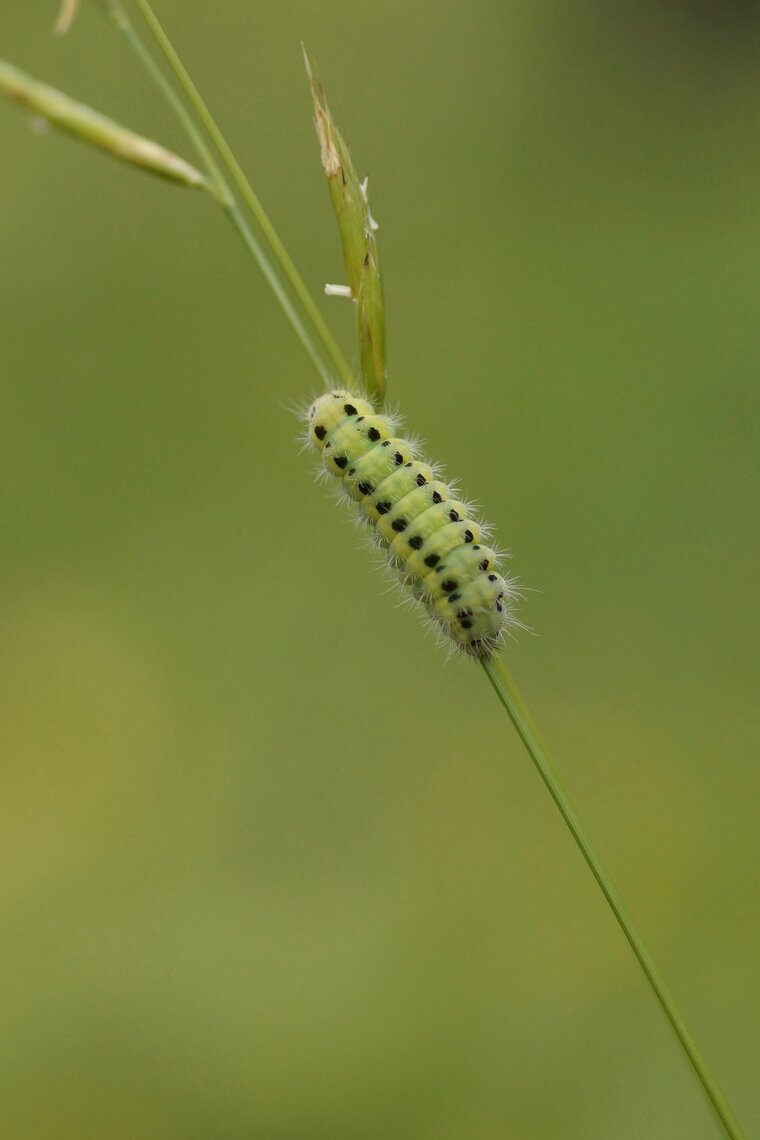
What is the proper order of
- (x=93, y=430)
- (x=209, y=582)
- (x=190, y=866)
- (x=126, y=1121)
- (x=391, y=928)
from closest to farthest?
(x=126, y=1121) → (x=391, y=928) → (x=190, y=866) → (x=209, y=582) → (x=93, y=430)

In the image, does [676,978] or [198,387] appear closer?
[676,978]

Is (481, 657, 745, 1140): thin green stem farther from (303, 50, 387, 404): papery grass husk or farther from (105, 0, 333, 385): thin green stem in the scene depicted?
(105, 0, 333, 385): thin green stem

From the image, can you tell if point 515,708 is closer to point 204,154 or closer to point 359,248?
point 359,248

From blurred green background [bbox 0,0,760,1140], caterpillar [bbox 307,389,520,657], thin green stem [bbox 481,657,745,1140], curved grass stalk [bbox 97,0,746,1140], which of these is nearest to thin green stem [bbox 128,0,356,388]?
curved grass stalk [bbox 97,0,746,1140]

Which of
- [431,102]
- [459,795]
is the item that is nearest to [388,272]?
[431,102]

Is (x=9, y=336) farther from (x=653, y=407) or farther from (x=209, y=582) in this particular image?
(x=653, y=407)
